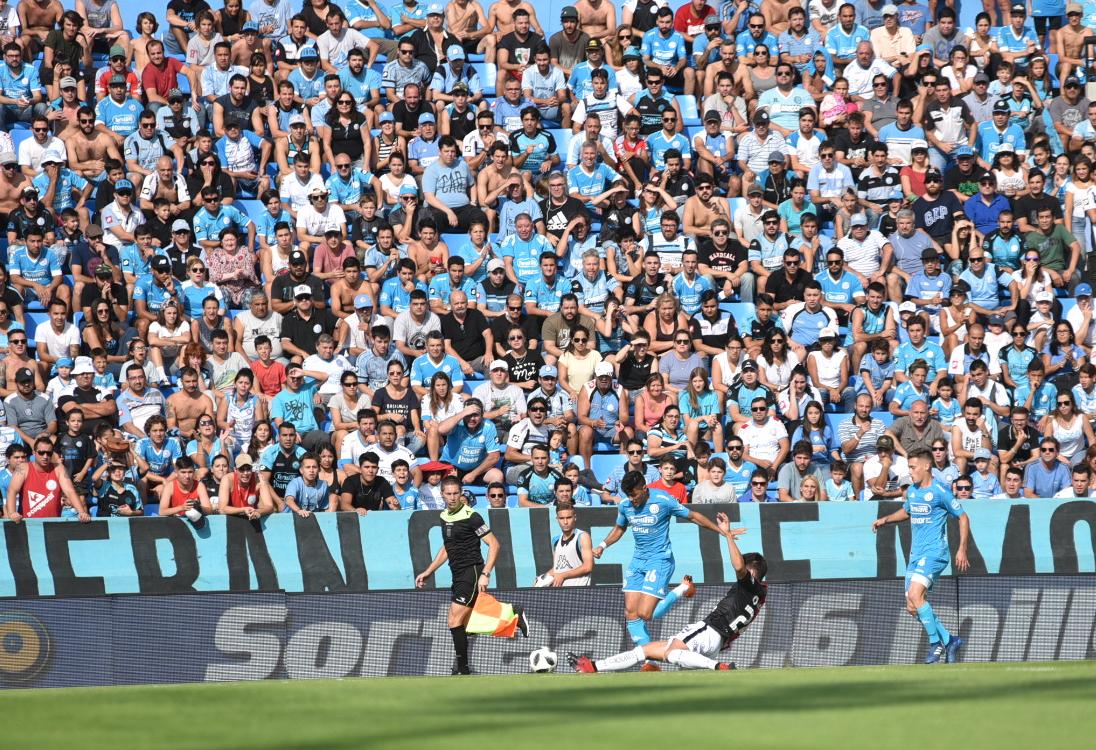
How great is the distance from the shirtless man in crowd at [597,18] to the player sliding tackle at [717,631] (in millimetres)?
11635

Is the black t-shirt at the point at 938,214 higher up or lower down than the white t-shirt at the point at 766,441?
higher up

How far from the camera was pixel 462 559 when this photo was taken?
15664mm

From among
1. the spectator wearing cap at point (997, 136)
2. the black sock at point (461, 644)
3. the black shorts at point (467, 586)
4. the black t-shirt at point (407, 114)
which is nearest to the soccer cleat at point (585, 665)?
the black sock at point (461, 644)

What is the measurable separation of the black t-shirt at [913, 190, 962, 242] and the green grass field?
10.7m

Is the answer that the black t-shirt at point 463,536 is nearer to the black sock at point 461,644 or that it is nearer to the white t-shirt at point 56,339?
the black sock at point 461,644

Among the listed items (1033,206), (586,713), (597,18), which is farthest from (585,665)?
(597,18)

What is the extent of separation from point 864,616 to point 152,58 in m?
13.2

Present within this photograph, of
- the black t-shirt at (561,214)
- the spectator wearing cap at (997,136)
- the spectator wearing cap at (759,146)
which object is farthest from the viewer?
the spectator wearing cap at (997,136)

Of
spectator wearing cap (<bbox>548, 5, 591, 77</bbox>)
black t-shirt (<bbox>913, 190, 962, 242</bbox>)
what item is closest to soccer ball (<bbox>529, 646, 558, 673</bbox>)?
black t-shirt (<bbox>913, 190, 962, 242</bbox>)

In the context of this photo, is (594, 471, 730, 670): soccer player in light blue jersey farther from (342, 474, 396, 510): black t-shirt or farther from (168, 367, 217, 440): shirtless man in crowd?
(168, 367, 217, 440): shirtless man in crowd

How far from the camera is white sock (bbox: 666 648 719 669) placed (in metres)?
13.9

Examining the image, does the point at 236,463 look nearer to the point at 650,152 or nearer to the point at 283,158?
the point at 283,158

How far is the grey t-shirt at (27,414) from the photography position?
1875 centimetres

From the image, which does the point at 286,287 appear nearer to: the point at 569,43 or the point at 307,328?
the point at 307,328
